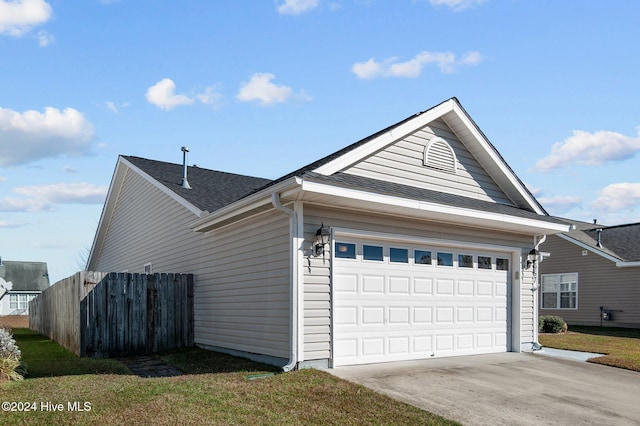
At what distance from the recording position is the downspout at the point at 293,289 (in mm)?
8406

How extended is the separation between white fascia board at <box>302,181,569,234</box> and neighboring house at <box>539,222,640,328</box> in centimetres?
1071

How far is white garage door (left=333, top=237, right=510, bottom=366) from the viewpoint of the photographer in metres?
9.19

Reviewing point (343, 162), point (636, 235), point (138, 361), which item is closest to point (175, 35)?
point (343, 162)

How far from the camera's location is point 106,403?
261 inches

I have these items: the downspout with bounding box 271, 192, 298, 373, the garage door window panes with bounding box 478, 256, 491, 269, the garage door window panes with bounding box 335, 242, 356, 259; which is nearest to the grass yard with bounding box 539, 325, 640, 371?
the garage door window panes with bounding box 478, 256, 491, 269

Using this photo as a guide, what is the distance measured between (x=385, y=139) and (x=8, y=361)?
7.49 m

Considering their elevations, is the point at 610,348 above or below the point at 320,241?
below

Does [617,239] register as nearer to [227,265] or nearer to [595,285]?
[595,285]

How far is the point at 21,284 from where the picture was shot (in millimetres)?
42219

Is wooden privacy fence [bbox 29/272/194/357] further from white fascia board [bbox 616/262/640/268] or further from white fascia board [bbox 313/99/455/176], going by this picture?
white fascia board [bbox 616/262/640/268]

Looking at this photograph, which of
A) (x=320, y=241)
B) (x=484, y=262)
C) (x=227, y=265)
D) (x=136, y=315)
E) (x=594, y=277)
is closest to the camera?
(x=320, y=241)

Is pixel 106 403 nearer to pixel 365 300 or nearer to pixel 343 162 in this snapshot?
pixel 365 300

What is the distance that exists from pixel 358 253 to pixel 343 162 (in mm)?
1665

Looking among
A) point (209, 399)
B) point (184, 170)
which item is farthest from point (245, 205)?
point (184, 170)
